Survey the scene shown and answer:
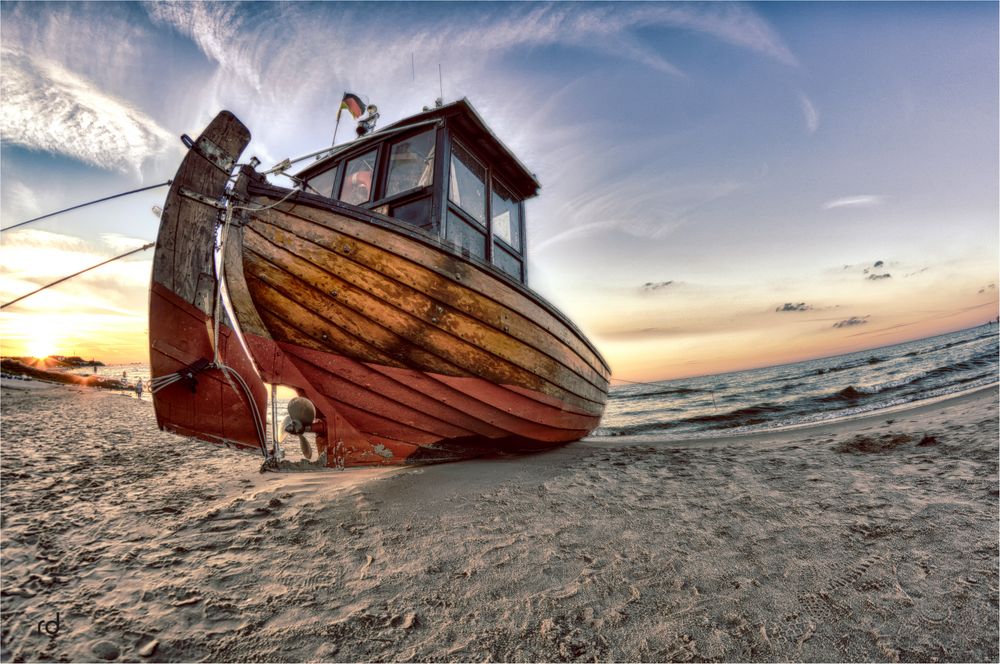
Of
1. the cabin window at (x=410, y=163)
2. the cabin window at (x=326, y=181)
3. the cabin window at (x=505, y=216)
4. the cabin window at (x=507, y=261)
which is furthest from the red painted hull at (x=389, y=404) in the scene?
the cabin window at (x=326, y=181)

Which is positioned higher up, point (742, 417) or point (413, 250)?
point (413, 250)

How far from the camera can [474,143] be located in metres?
4.98

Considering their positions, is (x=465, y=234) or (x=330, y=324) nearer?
(x=330, y=324)

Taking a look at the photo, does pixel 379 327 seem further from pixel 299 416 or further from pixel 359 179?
pixel 359 179

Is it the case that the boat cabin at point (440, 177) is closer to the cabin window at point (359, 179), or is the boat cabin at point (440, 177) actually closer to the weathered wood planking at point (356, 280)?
the cabin window at point (359, 179)

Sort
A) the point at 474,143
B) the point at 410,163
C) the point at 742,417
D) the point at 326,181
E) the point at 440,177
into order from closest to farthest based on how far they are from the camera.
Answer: the point at 440,177, the point at 410,163, the point at 474,143, the point at 326,181, the point at 742,417

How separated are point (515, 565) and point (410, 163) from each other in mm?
4345

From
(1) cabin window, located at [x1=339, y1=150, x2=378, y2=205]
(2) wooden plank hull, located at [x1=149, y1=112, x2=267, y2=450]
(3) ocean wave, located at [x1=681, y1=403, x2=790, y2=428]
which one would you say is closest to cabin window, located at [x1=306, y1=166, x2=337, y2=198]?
(1) cabin window, located at [x1=339, y1=150, x2=378, y2=205]

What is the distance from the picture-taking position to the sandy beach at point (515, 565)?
1431mm

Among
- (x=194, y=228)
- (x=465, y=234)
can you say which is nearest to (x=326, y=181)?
(x=465, y=234)

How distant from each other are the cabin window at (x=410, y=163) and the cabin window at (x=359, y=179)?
0.30 meters

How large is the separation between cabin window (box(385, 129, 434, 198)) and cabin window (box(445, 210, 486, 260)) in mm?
547

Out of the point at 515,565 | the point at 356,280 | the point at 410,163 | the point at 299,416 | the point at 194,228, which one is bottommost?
the point at 515,565

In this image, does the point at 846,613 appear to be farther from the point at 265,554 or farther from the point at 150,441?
the point at 150,441
